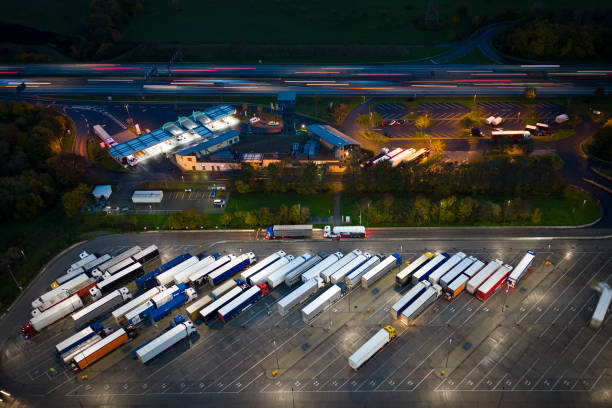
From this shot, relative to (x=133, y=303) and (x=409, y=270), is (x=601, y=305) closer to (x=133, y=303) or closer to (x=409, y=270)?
(x=409, y=270)

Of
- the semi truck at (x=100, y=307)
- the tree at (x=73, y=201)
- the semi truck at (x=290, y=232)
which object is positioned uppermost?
the tree at (x=73, y=201)

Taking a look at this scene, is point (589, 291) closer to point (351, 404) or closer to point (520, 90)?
point (351, 404)

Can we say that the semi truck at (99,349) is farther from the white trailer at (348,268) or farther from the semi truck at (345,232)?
the semi truck at (345,232)

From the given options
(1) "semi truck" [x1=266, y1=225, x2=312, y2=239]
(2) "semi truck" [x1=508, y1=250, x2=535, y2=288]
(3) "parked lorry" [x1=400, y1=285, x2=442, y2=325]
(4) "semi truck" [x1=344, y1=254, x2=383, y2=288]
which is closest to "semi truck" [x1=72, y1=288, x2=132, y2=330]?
(1) "semi truck" [x1=266, y1=225, x2=312, y2=239]

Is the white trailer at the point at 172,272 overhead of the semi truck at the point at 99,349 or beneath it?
overhead

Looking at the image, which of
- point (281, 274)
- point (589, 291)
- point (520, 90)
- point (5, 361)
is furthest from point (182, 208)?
point (520, 90)

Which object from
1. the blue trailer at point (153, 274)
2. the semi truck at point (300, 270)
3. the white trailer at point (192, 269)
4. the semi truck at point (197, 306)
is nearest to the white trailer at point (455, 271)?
the semi truck at point (300, 270)
